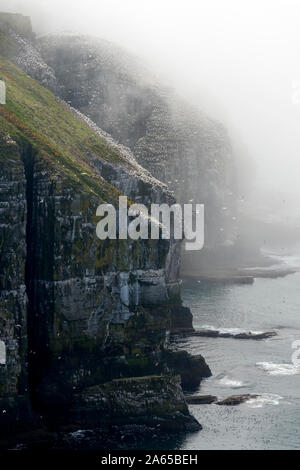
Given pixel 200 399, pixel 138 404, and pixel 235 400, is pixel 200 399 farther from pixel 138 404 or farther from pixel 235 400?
pixel 138 404

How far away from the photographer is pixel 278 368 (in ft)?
594

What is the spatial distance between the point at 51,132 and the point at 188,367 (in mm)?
39207

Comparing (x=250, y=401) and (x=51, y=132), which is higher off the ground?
(x=51, y=132)

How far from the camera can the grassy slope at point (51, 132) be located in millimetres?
154750

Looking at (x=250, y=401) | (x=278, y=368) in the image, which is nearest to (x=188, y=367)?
(x=250, y=401)

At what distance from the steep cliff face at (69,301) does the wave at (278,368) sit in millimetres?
26672

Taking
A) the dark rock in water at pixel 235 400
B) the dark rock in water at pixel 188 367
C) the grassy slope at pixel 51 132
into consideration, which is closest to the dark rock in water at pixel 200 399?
the dark rock in water at pixel 235 400

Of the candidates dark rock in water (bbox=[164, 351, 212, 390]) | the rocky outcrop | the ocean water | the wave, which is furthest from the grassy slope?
the wave

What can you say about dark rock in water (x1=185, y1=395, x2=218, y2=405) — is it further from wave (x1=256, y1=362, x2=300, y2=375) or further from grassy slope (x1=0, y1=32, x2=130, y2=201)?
grassy slope (x1=0, y1=32, x2=130, y2=201)

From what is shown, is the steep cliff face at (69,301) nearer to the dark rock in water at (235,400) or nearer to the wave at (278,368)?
the dark rock in water at (235,400)

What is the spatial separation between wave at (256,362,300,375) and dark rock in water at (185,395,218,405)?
17.6 meters

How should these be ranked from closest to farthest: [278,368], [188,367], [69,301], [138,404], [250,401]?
[69,301], [138,404], [250,401], [188,367], [278,368]

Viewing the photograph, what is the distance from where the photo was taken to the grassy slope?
508 ft
